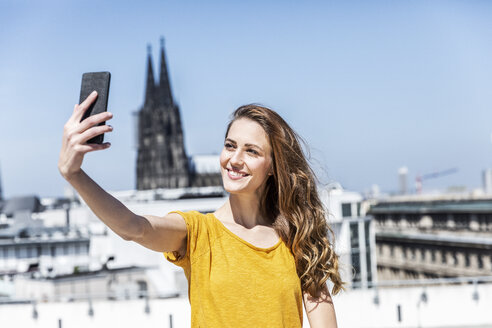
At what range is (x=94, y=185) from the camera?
2107 millimetres

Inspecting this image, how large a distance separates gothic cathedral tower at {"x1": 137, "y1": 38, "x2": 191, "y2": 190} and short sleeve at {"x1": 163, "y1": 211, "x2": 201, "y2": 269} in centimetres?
8992

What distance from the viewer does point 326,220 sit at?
9.81 feet

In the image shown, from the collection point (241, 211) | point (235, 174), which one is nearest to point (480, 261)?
point (241, 211)

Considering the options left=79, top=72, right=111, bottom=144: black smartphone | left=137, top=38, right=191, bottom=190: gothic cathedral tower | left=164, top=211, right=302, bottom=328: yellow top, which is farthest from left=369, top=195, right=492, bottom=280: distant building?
left=79, top=72, right=111, bottom=144: black smartphone

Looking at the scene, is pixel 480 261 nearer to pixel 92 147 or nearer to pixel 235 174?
pixel 235 174

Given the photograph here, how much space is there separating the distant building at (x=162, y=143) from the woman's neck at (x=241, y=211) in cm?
8971

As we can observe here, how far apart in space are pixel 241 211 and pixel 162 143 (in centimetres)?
9044

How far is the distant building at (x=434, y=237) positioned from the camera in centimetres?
4488

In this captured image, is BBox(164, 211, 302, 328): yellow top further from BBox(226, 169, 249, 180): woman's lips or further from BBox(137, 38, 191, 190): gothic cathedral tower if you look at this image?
BBox(137, 38, 191, 190): gothic cathedral tower

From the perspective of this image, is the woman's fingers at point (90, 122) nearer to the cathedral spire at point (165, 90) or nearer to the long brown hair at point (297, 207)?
the long brown hair at point (297, 207)

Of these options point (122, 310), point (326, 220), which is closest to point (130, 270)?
point (122, 310)

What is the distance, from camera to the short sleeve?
258 centimetres

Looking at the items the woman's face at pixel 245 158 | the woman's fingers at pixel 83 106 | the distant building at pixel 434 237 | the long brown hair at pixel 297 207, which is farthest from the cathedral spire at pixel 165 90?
the woman's fingers at pixel 83 106

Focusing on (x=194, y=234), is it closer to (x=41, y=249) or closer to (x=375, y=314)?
(x=375, y=314)
